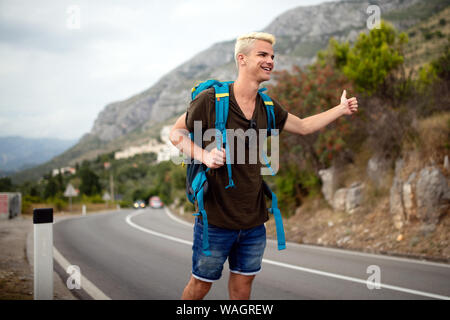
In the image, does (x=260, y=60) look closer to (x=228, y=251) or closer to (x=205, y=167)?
(x=205, y=167)

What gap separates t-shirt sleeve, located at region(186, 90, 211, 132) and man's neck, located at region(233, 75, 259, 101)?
21 cm

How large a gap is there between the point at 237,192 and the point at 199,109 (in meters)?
0.55

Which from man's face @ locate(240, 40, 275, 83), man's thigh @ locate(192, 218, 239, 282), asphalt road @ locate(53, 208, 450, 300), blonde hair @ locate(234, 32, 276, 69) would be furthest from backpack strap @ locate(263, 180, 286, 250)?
asphalt road @ locate(53, 208, 450, 300)

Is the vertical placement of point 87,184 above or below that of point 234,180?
below

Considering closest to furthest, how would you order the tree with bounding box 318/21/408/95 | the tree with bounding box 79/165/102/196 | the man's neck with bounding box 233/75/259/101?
the man's neck with bounding box 233/75/259/101 < the tree with bounding box 318/21/408/95 < the tree with bounding box 79/165/102/196

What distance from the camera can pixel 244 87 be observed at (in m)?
2.39

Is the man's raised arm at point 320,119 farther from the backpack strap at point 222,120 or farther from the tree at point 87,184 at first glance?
the tree at point 87,184

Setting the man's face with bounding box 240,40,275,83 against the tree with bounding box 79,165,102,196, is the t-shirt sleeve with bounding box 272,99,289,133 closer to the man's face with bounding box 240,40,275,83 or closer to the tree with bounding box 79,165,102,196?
the man's face with bounding box 240,40,275,83

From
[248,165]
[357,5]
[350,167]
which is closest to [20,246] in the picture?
[248,165]

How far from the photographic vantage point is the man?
7.43 ft

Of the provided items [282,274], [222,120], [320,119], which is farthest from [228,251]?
[282,274]

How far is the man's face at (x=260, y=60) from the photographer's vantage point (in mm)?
2307

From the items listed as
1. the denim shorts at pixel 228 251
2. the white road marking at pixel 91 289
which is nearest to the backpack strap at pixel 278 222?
the denim shorts at pixel 228 251

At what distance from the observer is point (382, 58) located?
12.0 meters
